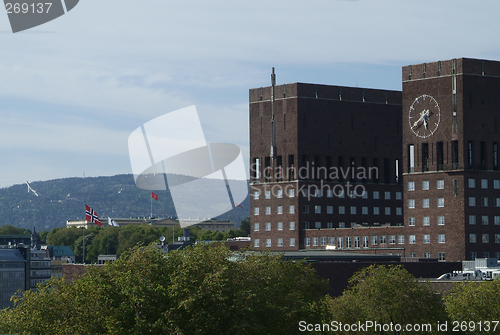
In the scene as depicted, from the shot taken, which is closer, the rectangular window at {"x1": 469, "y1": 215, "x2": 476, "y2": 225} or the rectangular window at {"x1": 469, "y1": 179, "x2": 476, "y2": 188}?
the rectangular window at {"x1": 469, "y1": 215, "x2": 476, "y2": 225}

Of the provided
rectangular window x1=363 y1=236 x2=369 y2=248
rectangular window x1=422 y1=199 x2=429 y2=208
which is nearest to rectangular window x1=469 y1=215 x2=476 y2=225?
rectangular window x1=422 y1=199 x2=429 y2=208

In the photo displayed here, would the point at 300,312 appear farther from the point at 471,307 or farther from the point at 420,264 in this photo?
the point at 420,264

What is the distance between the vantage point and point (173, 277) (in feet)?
233

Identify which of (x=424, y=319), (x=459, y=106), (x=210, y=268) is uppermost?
(x=459, y=106)

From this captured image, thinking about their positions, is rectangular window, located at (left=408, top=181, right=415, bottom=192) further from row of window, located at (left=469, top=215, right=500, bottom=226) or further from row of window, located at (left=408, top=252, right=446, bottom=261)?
row of window, located at (left=469, top=215, right=500, bottom=226)

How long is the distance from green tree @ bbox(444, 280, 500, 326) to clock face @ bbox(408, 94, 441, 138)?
74.3 m

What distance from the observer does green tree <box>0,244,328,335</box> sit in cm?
6762

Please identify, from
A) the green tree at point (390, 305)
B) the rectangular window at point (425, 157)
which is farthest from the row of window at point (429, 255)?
the green tree at point (390, 305)

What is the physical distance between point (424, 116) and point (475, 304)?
81.3 m

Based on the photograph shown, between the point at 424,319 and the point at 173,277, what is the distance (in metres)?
26.4

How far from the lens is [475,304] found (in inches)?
3656

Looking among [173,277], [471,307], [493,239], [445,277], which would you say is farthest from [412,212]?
[173,277]

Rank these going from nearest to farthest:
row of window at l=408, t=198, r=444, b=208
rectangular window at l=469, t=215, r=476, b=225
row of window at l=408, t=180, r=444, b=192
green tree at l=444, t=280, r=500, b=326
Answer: green tree at l=444, t=280, r=500, b=326
rectangular window at l=469, t=215, r=476, b=225
row of window at l=408, t=198, r=444, b=208
row of window at l=408, t=180, r=444, b=192

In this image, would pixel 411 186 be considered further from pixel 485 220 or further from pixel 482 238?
pixel 482 238
